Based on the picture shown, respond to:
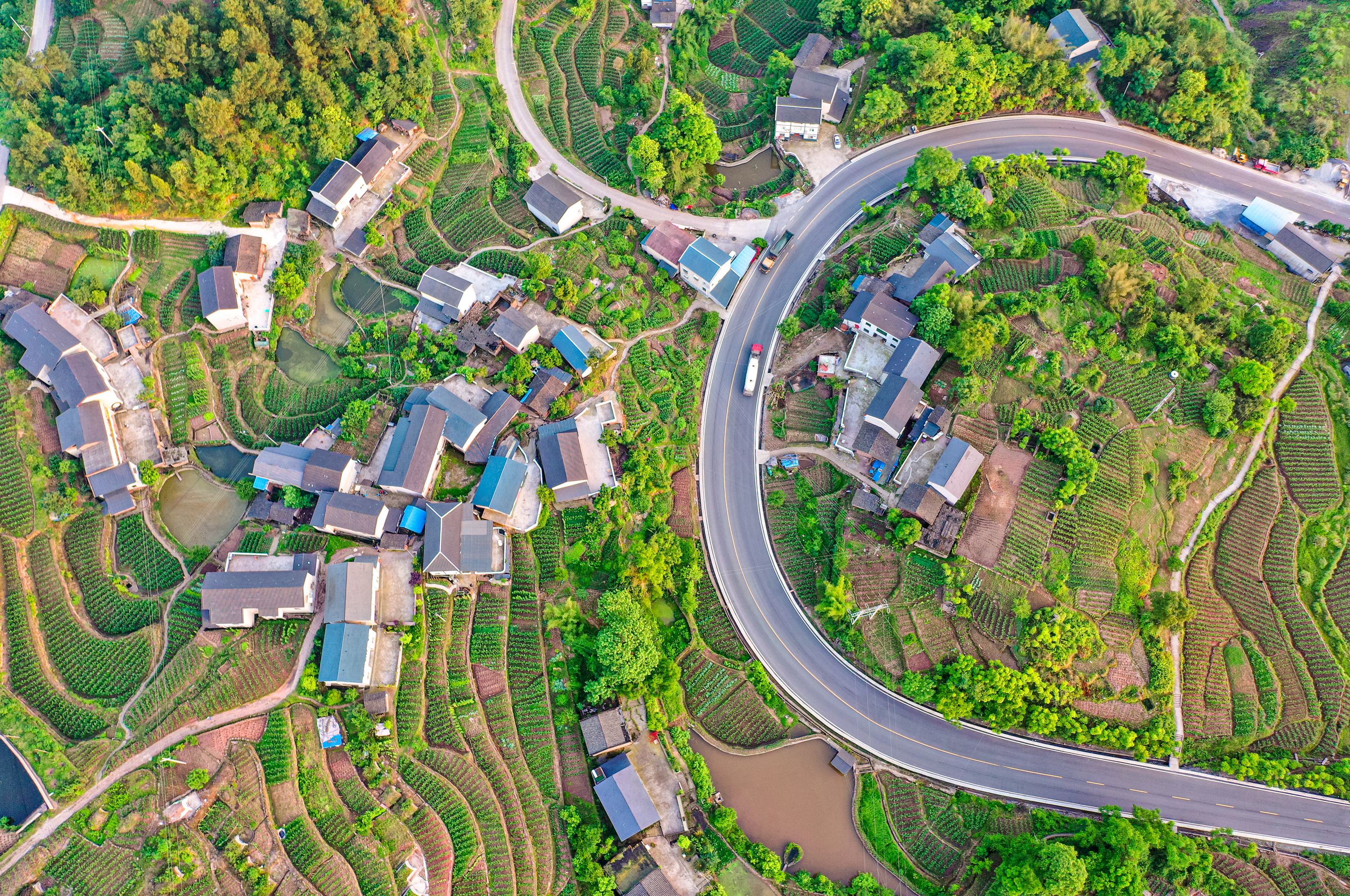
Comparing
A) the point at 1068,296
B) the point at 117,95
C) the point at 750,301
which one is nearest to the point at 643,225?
the point at 750,301

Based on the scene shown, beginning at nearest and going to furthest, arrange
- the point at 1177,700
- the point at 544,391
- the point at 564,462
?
1. the point at 1177,700
2. the point at 564,462
3. the point at 544,391

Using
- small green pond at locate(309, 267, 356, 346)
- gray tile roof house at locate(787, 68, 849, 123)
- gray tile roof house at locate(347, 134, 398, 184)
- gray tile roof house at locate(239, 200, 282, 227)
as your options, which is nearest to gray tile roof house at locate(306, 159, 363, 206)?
gray tile roof house at locate(347, 134, 398, 184)

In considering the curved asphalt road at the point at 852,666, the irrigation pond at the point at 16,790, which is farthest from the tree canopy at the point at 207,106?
the irrigation pond at the point at 16,790

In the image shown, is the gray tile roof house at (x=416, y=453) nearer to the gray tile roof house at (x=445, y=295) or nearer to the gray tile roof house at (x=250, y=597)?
the gray tile roof house at (x=250, y=597)

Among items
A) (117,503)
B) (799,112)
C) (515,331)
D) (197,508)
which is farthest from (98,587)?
(799,112)

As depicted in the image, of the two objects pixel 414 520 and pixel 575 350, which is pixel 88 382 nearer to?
pixel 414 520

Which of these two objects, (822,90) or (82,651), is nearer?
(82,651)

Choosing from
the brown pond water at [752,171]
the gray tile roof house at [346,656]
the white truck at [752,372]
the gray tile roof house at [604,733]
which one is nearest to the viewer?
the gray tile roof house at [346,656]
